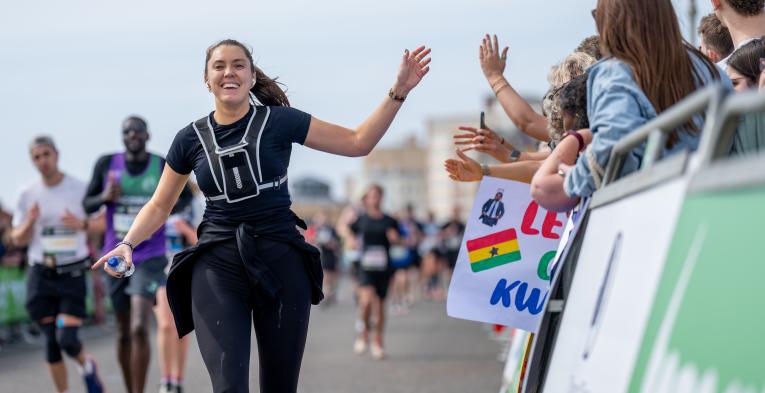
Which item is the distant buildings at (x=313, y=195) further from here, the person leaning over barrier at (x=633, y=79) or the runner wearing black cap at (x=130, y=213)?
the person leaning over barrier at (x=633, y=79)

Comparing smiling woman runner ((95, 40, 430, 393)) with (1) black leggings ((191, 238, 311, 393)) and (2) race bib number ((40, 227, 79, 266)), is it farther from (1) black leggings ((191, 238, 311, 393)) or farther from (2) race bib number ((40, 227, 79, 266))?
(2) race bib number ((40, 227, 79, 266))

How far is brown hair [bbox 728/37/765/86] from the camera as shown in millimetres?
5098

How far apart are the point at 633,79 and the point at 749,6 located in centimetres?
187

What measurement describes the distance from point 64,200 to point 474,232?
567 cm

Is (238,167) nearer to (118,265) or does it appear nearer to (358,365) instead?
(118,265)

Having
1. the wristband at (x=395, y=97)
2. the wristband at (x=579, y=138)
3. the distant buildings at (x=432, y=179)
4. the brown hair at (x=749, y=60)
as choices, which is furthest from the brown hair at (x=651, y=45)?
the distant buildings at (x=432, y=179)

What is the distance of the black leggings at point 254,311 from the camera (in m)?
5.17

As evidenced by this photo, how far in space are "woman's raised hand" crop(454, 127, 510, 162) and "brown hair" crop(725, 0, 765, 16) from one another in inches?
49.7

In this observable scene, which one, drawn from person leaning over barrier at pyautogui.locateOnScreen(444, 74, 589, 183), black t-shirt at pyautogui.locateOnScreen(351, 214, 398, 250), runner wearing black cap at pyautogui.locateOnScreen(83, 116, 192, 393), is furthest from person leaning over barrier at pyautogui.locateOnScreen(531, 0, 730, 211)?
black t-shirt at pyautogui.locateOnScreen(351, 214, 398, 250)

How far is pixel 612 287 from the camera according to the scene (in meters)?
3.46

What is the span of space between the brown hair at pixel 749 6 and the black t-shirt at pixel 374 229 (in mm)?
11977

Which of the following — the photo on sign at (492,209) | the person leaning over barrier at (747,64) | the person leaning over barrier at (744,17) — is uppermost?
the person leaning over barrier at (744,17)

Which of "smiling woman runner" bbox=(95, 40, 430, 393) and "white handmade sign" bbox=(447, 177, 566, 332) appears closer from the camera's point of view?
"smiling woman runner" bbox=(95, 40, 430, 393)

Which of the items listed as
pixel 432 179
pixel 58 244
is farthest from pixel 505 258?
pixel 432 179
